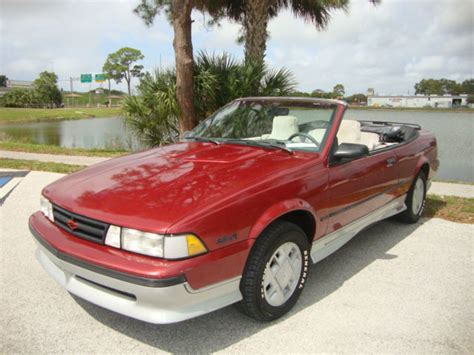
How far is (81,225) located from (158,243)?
670mm

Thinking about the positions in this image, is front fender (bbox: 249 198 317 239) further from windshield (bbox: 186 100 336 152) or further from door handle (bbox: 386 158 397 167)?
door handle (bbox: 386 158 397 167)

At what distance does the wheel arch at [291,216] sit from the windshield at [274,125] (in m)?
0.66

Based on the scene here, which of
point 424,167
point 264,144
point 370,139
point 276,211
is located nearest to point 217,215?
point 276,211

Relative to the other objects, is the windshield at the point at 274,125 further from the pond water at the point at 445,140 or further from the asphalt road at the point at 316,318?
the pond water at the point at 445,140

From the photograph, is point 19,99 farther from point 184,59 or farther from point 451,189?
point 451,189

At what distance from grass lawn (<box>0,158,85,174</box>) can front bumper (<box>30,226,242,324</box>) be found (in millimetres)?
6379

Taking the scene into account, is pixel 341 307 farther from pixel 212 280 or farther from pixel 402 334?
pixel 212 280

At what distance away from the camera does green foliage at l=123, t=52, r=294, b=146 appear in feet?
32.9

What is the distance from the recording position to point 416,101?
20.7 m

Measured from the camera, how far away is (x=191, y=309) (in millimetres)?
2447

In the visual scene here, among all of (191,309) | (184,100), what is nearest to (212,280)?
(191,309)

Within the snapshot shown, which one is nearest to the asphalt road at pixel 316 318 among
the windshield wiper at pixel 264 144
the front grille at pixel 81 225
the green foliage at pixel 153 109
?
the front grille at pixel 81 225

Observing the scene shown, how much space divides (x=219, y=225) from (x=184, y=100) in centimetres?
763

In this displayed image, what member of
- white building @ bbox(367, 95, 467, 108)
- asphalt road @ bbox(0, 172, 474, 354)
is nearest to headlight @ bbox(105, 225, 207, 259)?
asphalt road @ bbox(0, 172, 474, 354)
